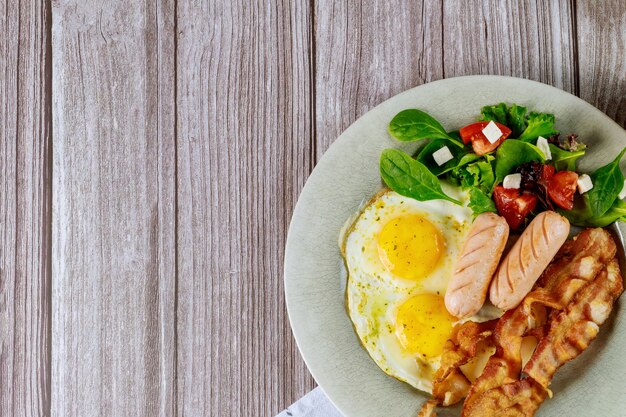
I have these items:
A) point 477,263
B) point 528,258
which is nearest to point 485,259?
point 477,263

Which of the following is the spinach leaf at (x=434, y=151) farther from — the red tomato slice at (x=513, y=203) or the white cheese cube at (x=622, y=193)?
the white cheese cube at (x=622, y=193)

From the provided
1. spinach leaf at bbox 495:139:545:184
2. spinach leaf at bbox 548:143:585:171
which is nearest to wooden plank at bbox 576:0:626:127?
spinach leaf at bbox 548:143:585:171

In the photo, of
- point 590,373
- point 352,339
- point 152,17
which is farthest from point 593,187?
point 152,17

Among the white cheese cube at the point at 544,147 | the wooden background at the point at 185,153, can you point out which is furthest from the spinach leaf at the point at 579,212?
the wooden background at the point at 185,153

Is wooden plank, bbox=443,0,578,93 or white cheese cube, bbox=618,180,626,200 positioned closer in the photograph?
white cheese cube, bbox=618,180,626,200

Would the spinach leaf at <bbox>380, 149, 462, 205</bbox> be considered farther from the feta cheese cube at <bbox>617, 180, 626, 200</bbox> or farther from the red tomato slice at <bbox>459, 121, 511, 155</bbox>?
the feta cheese cube at <bbox>617, 180, 626, 200</bbox>
